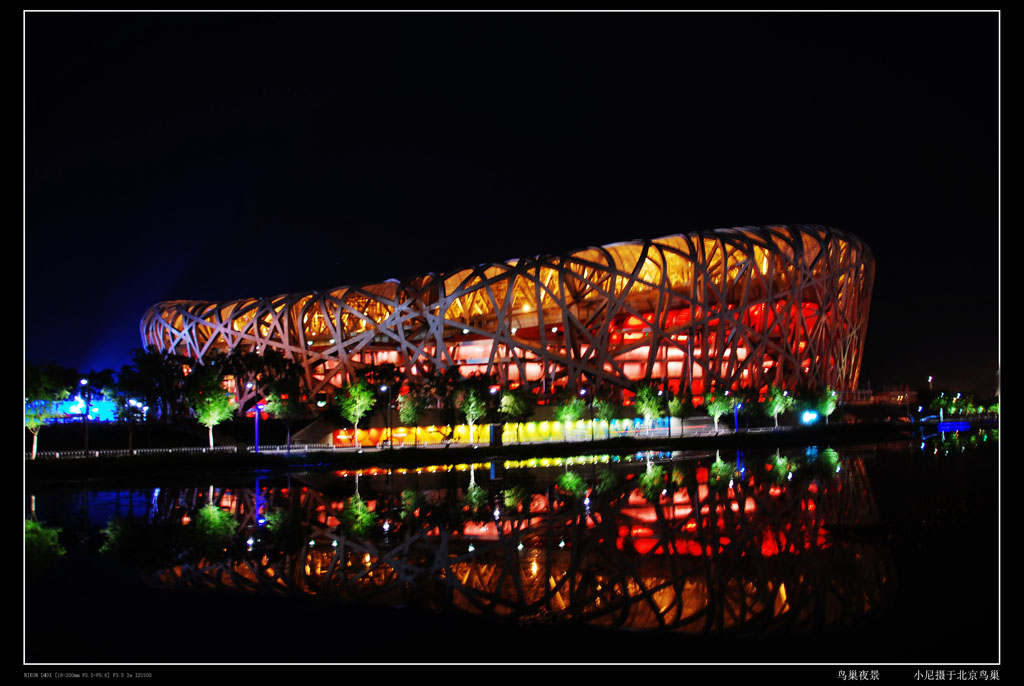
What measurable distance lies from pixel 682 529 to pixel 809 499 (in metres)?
6.51

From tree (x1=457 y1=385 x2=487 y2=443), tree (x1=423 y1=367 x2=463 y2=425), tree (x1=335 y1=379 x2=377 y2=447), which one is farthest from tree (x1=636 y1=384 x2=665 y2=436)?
tree (x1=335 y1=379 x2=377 y2=447)

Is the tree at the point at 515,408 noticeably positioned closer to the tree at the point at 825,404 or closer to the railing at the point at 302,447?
the railing at the point at 302,447

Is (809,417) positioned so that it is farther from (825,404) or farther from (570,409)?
(570,409)

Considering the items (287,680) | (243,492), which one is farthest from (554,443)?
(287,680)

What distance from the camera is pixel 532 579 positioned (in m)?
12.5

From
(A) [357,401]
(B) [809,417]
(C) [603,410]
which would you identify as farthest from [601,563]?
(B) [809,417]

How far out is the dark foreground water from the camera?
9.51 m

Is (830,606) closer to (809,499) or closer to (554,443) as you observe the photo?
(809,499)

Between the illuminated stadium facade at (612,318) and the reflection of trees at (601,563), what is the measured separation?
4225 cm

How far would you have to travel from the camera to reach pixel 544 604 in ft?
36.3

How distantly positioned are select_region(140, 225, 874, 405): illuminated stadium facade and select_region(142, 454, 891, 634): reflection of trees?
42.2m

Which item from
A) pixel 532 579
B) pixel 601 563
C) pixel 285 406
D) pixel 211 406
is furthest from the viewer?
pixel 285 406

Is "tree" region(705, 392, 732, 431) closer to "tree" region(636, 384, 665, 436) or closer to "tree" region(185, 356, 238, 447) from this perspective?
"tree" region(636, 384, 665, 436)

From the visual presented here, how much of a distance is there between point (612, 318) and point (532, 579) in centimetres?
5292
